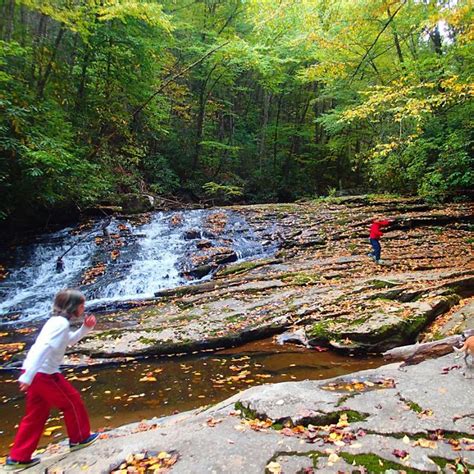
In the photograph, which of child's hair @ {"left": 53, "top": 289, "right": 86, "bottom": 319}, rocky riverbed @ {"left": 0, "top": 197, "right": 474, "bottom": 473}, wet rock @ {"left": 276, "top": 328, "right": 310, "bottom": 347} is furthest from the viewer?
wet rock @ {"left": 276, "top": 328, "right": 310, "bottom": 347}

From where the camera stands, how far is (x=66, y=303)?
3236mm

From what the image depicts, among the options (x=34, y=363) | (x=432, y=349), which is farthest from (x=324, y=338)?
(x=34, y=363)

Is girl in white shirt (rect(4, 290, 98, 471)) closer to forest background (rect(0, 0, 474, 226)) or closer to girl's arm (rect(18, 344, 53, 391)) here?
girl's arm (rect(18, 344, 53, 391))

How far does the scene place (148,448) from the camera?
3.14 m

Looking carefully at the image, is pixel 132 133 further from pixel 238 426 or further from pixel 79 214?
pixel 238 426

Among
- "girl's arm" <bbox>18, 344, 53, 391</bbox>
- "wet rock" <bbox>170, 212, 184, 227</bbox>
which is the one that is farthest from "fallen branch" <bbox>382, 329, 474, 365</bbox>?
"wet rock" <bbox>170, 212, 184, 227</bbox>

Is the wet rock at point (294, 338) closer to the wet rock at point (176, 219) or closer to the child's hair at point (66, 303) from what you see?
the child's hair at point (66, 303)

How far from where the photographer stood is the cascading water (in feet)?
35.6

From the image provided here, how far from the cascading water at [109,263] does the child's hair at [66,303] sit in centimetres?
736

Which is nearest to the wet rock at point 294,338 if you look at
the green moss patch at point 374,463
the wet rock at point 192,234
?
the green moss patch at point 374,463

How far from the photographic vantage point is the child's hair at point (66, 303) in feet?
10.6

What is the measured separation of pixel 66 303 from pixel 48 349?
1.26ft

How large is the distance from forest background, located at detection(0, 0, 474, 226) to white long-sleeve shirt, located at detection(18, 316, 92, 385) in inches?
227

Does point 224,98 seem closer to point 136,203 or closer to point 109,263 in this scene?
point 136,203
